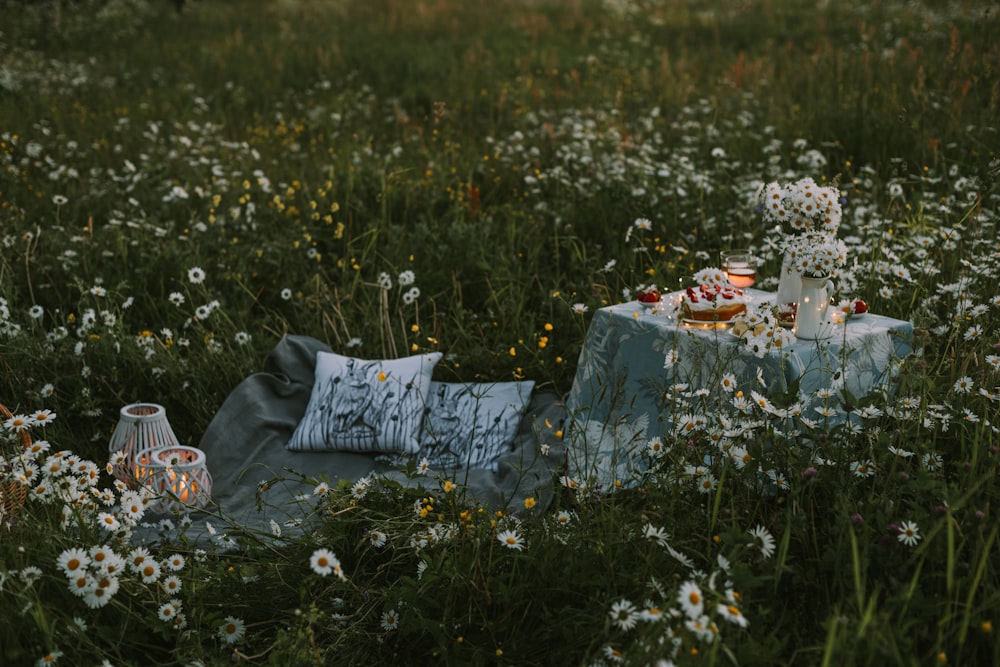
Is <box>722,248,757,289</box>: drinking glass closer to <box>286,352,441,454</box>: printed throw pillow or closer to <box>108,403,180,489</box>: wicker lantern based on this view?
<box>286,352,441,454</box>: printed throw pillow

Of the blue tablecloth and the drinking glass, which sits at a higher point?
the drinking glass

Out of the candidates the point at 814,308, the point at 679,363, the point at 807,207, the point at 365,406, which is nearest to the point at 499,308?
the point at 365,406

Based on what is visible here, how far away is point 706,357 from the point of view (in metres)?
3.30

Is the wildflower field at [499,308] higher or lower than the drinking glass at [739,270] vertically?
lower

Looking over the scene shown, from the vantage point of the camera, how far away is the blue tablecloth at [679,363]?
10.2ft

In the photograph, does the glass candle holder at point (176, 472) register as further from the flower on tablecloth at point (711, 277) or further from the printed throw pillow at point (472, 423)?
the flower on tablecloth at point (711, 277)

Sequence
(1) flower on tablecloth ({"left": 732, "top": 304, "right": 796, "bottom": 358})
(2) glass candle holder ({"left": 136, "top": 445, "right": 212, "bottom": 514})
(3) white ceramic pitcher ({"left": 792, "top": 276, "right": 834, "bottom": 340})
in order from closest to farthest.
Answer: (1) flower on tablecloth ({"left": 732, "top": 304, "right": 796, "bottom": 358}) < (3) white ceramic pitcher ({"left": 792, "top": 276, "right": 834, "bottom": 340}) < (2) glass candle holder ({"left": 136, "top": 445, "right": 212, "bottom": 514})

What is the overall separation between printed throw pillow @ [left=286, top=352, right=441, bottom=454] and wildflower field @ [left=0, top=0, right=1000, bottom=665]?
32 centimetres

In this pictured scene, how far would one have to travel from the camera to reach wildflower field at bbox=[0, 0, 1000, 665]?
2.27 meters

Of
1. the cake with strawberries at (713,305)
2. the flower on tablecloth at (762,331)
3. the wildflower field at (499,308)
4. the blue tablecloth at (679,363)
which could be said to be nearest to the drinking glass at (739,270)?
the blue tablecloth at (679,363)

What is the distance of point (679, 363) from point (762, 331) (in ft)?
1.20

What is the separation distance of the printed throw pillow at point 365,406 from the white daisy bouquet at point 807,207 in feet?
5.48

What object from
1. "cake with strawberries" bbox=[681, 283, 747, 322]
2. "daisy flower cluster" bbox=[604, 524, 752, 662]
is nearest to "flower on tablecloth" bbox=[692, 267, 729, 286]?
"cake with strawberries" bbox=[681, 283, 747, 322]

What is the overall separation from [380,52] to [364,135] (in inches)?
136
